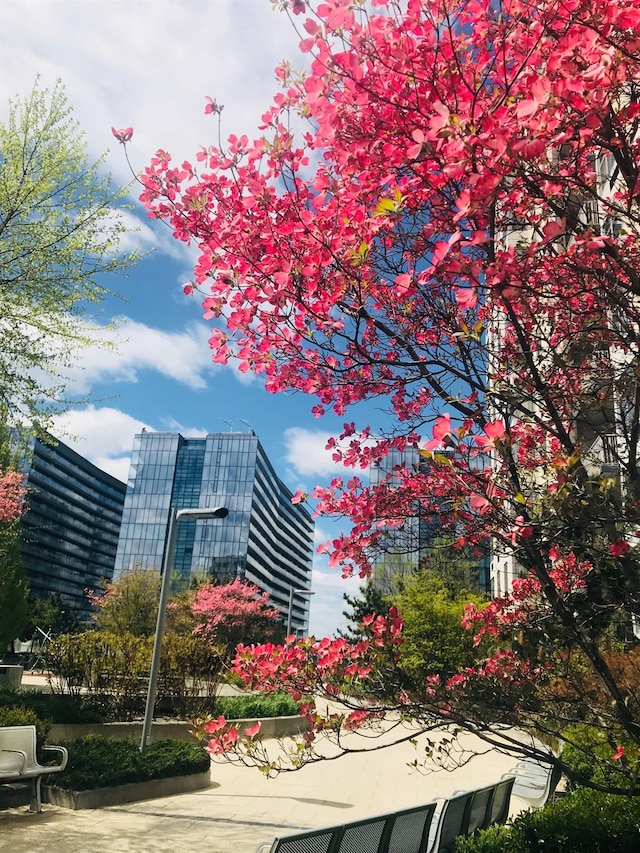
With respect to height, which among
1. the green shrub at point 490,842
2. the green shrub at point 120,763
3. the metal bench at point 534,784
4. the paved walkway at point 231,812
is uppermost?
the green shrub at point 490,842

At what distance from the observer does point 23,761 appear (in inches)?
318

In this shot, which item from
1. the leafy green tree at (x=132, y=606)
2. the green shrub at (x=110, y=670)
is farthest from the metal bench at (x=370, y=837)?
the leafy green tree at (x=132, y=606)

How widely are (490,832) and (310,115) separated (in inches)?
226

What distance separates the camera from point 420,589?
25875mm

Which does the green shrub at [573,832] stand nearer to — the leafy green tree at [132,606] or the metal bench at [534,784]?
the metal bench at [534,784]

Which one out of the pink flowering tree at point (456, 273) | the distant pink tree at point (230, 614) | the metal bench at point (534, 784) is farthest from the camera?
the distant pink tree at point (230, 614)

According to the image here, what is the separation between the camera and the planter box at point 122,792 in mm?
8695

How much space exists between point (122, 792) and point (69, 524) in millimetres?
123831

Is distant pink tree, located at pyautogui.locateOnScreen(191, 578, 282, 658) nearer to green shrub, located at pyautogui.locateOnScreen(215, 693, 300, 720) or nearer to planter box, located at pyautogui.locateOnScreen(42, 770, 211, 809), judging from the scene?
green shrub, located at pyautogui.locateOnScreen(215, 693, 300, 720)

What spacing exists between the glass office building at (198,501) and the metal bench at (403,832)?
257ft

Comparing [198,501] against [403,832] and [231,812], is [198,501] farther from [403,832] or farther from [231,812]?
[403,832]

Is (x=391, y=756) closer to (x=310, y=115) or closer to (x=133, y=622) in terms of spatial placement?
(x=310, y=115)

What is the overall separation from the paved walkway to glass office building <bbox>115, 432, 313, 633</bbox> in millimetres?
71207

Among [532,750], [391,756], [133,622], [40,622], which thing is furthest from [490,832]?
[40,622]
